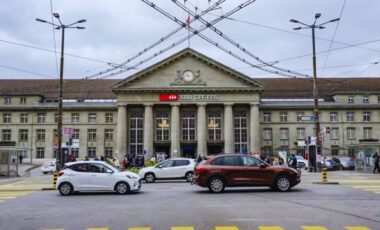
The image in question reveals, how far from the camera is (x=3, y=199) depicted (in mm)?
18234

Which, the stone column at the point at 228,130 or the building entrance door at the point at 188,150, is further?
the building entrance door at the point at 188,150

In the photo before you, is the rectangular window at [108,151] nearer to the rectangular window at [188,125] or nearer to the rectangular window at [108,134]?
the rectangular window at [108,134]

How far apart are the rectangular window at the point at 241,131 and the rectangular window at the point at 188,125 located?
21.0 ft

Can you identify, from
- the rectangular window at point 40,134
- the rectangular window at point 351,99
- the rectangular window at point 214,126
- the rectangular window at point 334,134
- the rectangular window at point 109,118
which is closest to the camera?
the rectangular window at point 214,126

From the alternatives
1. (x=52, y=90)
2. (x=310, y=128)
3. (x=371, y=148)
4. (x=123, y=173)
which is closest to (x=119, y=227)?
(x=123, y=173)

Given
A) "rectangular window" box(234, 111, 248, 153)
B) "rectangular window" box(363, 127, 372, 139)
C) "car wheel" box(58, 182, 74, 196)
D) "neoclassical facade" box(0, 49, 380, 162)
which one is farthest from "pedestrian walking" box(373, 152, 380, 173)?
"rectangular window" box(363, 127, 372, 139)

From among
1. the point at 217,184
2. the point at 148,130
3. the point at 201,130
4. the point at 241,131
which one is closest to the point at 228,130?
the point at 241,131

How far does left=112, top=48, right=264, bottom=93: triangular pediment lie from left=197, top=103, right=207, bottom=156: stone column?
9.92ft

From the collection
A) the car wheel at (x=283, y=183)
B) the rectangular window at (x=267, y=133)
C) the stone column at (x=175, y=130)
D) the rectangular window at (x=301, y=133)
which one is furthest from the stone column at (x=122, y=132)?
the car wheel at (x=283, y=183)

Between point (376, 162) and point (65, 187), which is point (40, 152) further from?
point (65, 187)

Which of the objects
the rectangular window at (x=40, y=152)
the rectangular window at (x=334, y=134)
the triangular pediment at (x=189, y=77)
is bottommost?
the rectangular window at (x=40, y=152)

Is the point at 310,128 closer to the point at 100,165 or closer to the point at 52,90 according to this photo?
the point at 52,90

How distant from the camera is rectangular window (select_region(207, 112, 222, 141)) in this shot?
222 feet

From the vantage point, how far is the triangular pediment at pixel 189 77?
6612 cm
